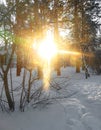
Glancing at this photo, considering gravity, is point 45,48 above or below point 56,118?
above

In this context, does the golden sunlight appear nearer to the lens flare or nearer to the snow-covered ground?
the lens flare

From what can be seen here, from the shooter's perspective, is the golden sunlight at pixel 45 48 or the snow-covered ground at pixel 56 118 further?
the golden sunlight at pixel 45 48

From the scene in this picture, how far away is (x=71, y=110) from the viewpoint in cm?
606

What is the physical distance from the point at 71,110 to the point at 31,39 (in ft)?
7.38

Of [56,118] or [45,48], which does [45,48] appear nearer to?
[45,48]

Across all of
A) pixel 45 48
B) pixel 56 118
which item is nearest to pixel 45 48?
pixel 45 48

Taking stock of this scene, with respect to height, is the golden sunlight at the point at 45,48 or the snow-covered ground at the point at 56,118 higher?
the golden sunlight at the point at 45,48

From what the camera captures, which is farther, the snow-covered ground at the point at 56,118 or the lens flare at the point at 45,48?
the lens flare at the point at 45,48

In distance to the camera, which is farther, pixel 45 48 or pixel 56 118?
pixel 45 48

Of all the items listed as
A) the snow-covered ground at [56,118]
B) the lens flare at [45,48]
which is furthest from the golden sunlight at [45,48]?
the snow-covered ground at [56,118]

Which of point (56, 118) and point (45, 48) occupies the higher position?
point (45, 48)

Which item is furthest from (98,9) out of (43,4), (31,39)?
(31,39)

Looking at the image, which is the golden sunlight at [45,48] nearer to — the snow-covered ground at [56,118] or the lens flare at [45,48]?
the lens flare at [45,48]

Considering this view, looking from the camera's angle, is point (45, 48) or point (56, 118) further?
point (45, 48)
